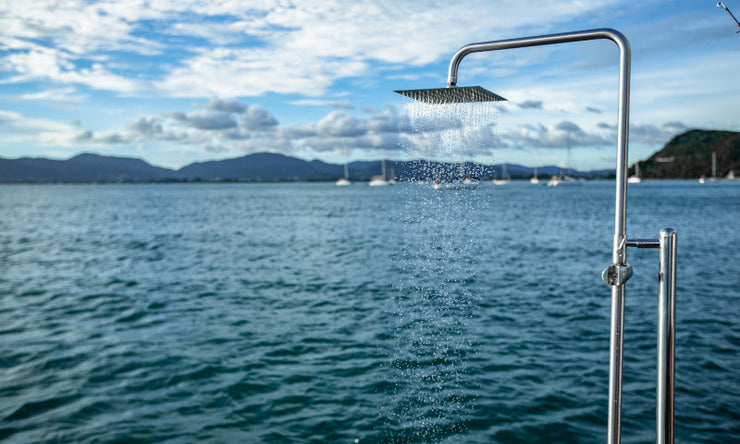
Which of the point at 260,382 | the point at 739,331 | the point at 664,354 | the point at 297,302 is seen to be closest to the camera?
the point at 664,354

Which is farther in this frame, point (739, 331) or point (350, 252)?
point (350, 252)

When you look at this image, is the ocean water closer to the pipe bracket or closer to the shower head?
the shower head

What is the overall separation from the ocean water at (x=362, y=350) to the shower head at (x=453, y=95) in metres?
1.89

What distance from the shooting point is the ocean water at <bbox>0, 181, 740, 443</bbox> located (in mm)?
10016

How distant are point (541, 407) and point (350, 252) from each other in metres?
25.1

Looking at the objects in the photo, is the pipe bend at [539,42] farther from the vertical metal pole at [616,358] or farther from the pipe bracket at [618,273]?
the vertical metal pole at [616,358]

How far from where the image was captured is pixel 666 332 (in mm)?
3309

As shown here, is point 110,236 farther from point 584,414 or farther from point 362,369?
point 584,414

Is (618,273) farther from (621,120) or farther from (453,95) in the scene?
(453,95)

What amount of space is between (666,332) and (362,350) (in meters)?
11.5

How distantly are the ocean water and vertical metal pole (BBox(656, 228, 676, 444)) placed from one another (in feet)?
8.80

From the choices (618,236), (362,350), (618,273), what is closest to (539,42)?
(618,236)

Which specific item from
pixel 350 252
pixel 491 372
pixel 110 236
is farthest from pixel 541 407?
pixel 110 236

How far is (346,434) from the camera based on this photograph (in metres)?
9.85
